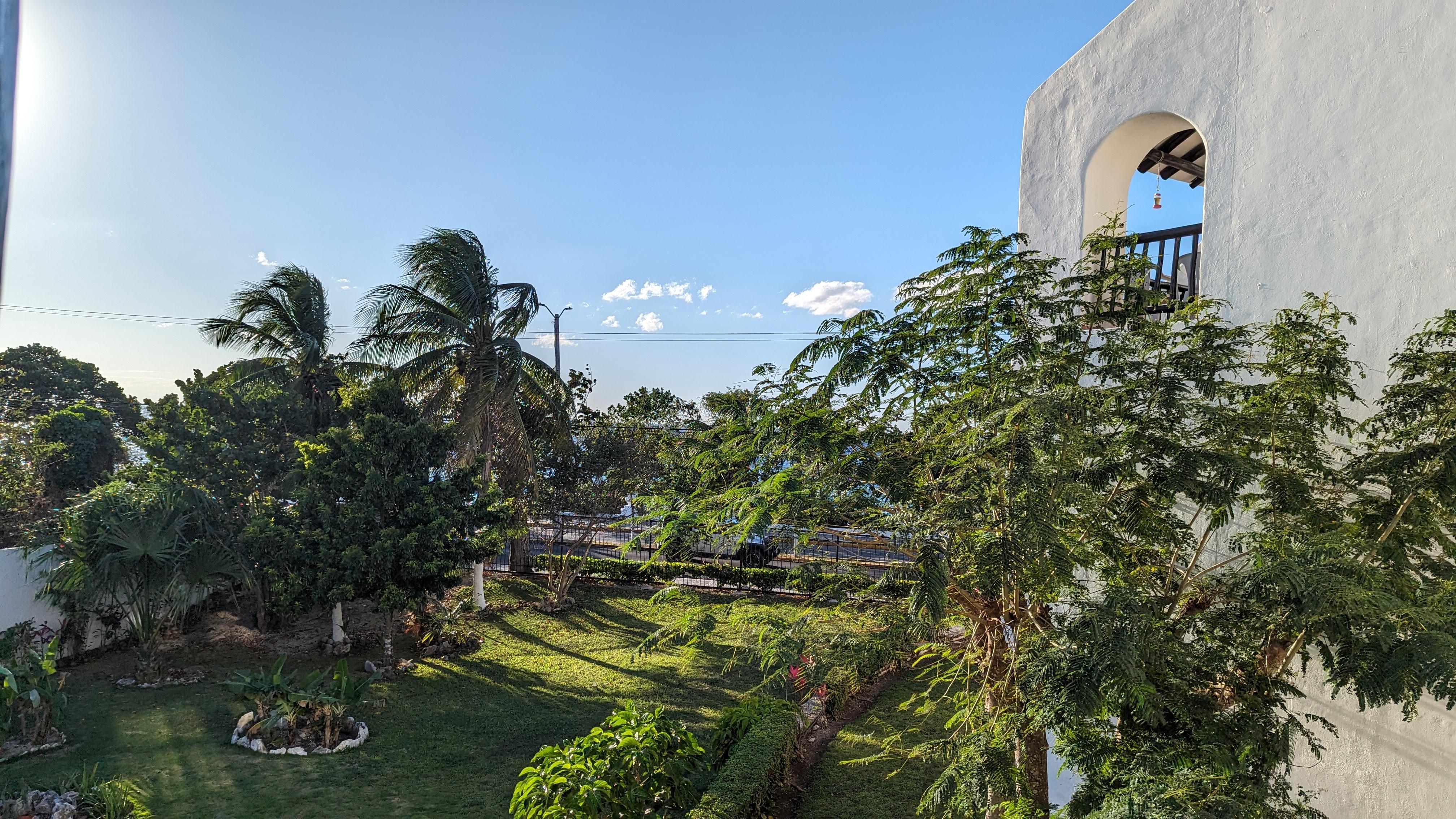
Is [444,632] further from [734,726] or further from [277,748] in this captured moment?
[734,726]

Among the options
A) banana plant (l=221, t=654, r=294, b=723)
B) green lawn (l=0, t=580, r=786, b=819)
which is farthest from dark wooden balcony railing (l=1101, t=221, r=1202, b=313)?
banana plant (l=221, t=654, r=294, b=723)

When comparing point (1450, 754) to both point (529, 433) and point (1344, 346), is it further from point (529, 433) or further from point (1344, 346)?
point (529, 433)

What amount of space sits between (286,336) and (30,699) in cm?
793

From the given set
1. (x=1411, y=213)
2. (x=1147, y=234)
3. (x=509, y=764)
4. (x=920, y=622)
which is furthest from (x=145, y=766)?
(x=1411, y=213)

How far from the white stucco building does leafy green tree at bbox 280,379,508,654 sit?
387 inches

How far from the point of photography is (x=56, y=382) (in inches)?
861

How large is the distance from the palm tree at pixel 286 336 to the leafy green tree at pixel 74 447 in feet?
11.7

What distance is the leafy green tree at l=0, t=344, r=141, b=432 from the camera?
2020 centimetres

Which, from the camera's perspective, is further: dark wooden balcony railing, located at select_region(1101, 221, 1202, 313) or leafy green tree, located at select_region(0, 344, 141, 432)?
leafy green tree, located at select_region(0, 344, 141, 432)

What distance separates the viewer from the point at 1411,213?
4.64 meters

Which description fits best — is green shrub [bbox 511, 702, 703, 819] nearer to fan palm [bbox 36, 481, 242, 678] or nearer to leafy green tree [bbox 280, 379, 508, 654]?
leafy green tree [bbox 280, 379, 508, 654]

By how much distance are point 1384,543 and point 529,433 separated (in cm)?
1506

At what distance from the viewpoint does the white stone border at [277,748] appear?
845cm

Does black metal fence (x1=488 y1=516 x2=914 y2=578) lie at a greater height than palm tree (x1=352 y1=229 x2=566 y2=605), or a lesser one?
lesser
